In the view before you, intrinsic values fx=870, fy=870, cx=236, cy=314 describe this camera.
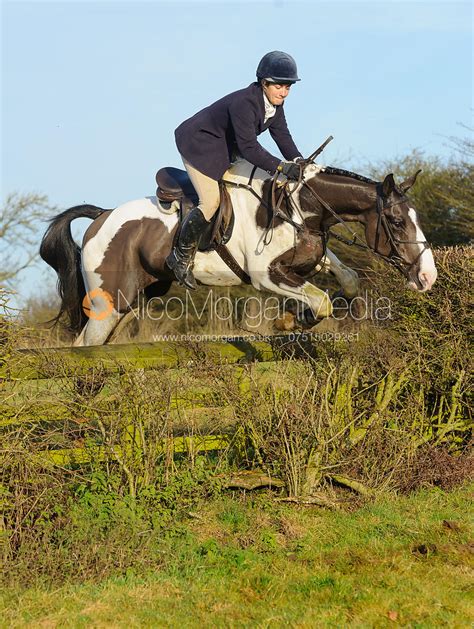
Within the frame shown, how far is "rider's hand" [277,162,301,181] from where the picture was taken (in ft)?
22.6

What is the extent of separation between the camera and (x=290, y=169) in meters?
6.92

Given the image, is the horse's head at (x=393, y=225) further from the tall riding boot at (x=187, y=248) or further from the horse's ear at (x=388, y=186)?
the tall riding boot at (x=187, y=248)

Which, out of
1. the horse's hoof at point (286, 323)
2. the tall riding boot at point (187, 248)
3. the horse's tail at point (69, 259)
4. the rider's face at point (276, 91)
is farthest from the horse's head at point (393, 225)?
the horse's tail at point (69, 259)

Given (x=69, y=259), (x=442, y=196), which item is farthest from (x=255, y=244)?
(x=442, y=196)

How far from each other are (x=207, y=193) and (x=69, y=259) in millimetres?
1826

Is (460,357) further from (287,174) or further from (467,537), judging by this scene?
(287,174)

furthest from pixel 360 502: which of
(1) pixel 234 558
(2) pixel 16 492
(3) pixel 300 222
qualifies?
(3) pixel 300 222

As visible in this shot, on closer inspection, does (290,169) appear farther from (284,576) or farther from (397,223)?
(284,576)

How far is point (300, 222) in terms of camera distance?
7195 mm

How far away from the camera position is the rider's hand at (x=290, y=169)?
271 inches

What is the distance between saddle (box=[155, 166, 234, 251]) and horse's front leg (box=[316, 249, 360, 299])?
0.87 metres

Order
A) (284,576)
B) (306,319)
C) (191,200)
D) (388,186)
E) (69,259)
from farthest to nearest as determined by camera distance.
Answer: (69,259)
(191,200)
(306,319)
(388,186)
(284,576)

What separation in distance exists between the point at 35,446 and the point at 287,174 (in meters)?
3.44

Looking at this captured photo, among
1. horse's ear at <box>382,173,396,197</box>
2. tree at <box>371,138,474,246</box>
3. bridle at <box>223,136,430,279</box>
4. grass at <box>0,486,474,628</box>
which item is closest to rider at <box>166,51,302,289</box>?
bridle at <box>223,136,430,279</box>
